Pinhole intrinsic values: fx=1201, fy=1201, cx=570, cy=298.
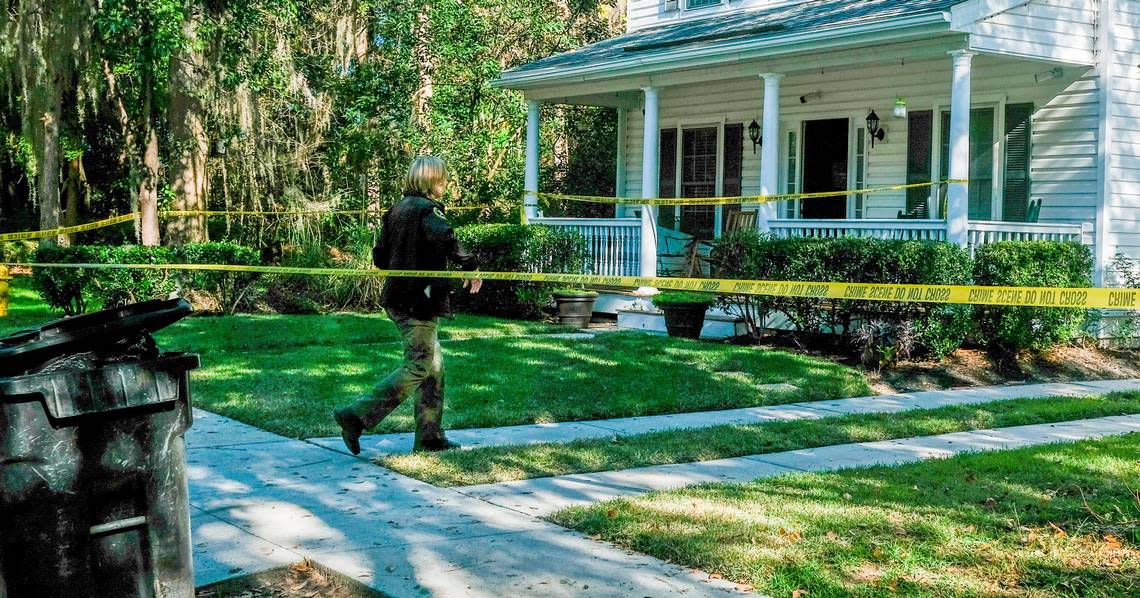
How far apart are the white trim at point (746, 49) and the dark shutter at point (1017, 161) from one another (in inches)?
106

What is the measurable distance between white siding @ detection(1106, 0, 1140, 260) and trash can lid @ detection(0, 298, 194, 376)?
13.3 metres

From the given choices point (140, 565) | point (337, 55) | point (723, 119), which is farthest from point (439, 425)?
point (337, 55)

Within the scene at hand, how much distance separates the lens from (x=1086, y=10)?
48.2 ft

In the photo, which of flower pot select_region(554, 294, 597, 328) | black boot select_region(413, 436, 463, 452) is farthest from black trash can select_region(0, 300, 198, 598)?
flower pot select_region(554, 294, 597, 328)

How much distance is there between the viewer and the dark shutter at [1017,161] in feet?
50.4

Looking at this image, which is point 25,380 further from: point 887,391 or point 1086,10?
point 1086,10

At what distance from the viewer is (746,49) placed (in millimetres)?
15312

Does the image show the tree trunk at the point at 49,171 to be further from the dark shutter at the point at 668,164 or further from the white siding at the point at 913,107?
the white siding at the point at 913,107

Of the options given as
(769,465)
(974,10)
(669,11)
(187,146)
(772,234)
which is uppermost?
(669,11)

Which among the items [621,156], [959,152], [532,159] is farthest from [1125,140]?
[532,159]

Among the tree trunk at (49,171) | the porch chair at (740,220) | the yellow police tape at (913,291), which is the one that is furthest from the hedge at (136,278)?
the yellow police tape at (913,291)

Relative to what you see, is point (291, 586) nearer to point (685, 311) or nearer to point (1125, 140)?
point (685, 311)

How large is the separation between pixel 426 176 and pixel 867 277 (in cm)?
670

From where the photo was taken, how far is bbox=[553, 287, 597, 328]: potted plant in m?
16.2
